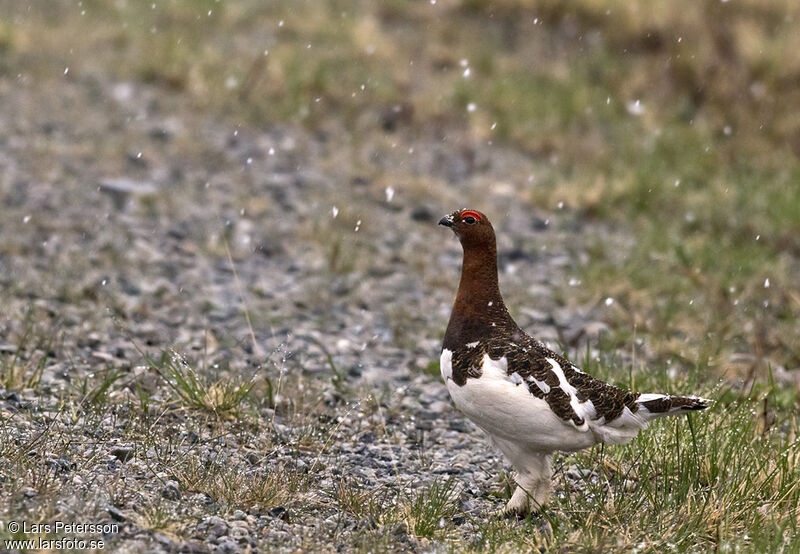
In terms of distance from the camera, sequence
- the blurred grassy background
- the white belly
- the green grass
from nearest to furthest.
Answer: the white belly < the green grass < the blurred grassy background

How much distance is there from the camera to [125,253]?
9602 mm

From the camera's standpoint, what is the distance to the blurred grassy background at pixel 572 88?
428 inches

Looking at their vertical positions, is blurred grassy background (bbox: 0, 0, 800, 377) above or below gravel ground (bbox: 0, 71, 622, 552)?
above

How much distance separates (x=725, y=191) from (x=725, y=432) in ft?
22.3

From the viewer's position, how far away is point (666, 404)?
5027mm

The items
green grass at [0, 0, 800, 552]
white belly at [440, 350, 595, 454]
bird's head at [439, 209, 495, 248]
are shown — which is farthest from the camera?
bird's head at [439, 209, 495, 248]

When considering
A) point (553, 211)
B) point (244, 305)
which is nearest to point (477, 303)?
point (244, 305)

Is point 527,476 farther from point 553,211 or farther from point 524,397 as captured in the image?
point 553,211

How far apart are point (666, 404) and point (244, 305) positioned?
169 inches

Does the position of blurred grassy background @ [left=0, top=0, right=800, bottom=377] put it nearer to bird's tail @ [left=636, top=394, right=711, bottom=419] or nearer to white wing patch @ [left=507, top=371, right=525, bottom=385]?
bird's tail @ [left=636, top=394, right=711, bottom=419]

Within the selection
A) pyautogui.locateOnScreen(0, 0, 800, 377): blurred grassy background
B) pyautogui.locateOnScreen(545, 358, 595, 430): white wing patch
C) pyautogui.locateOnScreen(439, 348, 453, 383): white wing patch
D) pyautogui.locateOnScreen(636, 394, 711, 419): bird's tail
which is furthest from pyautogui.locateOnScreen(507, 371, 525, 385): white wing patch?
pyautogui.locateOnScreen(0, 0, 800, 377): blurred grassy background

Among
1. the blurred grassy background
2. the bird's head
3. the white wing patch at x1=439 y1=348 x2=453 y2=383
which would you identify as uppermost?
the blurred grassy background

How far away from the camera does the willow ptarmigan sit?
16.3ft

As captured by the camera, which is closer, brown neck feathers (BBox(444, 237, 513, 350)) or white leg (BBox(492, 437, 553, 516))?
white leg (BBox(492, 437, 553, 516))
